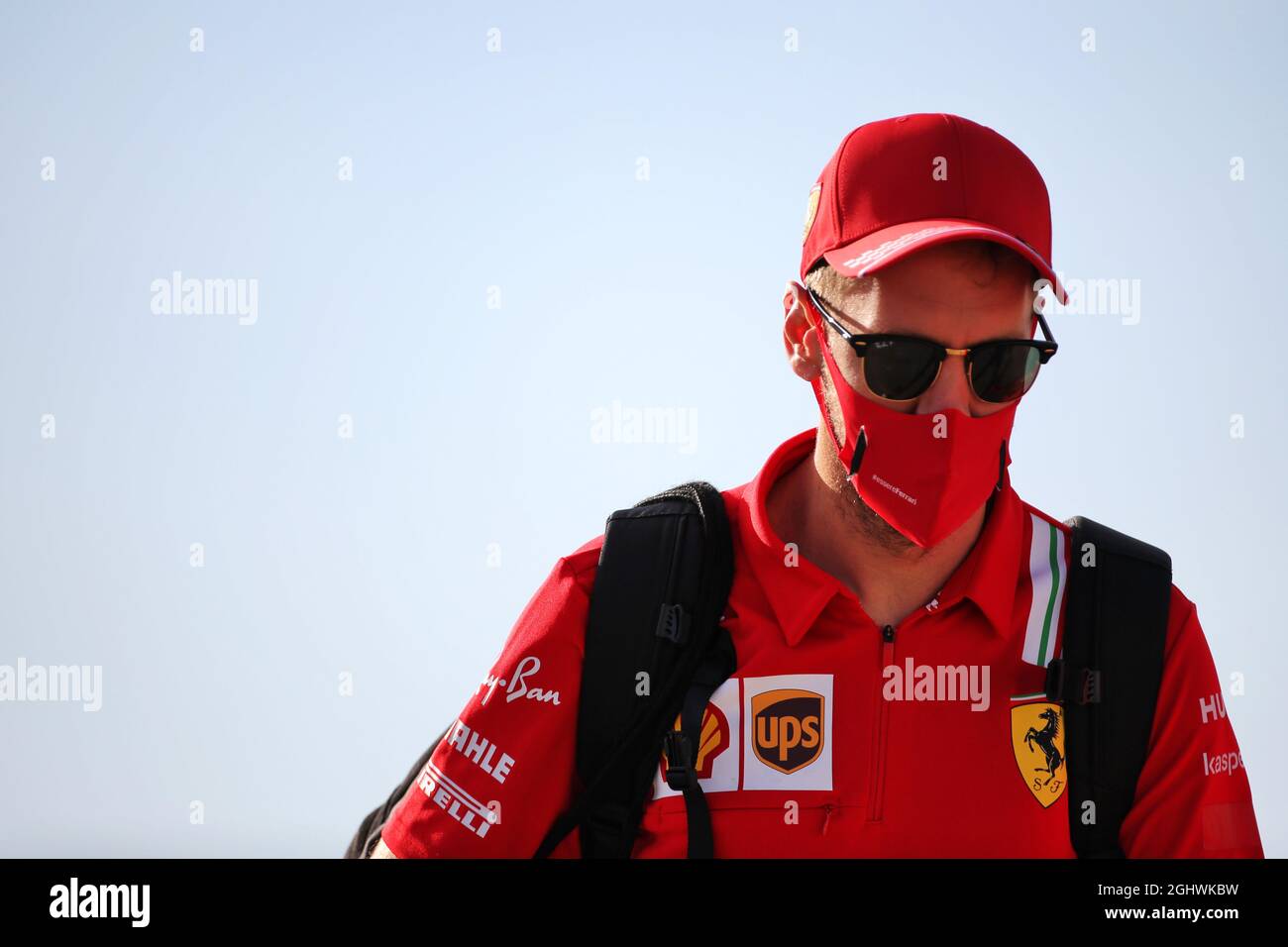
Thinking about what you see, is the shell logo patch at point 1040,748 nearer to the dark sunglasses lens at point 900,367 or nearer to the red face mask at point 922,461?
the red face mask at point 922,461

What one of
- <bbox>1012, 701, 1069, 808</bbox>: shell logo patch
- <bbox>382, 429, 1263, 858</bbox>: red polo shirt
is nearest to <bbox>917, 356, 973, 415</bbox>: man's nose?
<bbox>382, 429, 1263, 858</bbox>: red polo shirt

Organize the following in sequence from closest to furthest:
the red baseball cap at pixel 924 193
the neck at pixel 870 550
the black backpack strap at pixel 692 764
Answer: the black backpack strap at pixel 692 764 < the red baseball cap at pixel 924 193 < the neck at pixel 870 550

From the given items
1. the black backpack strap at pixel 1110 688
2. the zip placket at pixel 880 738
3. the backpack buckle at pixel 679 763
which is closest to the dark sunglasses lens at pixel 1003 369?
the black backpack strap at pixel 1110 688

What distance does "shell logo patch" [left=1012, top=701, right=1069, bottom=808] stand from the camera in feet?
17.7

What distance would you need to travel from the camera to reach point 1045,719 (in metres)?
5.45

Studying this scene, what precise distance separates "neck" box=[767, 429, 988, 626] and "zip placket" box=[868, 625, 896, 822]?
0.30ft

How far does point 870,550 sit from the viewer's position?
18.8 feet

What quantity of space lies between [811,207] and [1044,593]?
4.99 ft

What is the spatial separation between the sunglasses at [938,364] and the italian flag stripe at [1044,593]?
0.54 m

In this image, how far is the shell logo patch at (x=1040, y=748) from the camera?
212 inches

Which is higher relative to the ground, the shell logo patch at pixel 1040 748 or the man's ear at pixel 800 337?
the man's ear at pixel 800 337

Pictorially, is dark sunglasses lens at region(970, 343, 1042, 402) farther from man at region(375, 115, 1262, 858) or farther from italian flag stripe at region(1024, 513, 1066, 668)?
italian flag stripe at region(1024, 513, 1066, 668)

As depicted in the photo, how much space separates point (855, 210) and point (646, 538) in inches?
49.5
